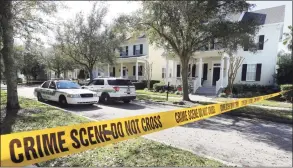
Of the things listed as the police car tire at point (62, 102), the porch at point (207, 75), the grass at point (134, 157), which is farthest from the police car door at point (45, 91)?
the porch at point (207, 75)

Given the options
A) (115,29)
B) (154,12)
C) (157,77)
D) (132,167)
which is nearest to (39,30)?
(115,29)

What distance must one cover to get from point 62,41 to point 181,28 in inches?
529

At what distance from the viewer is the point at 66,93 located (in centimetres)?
1230

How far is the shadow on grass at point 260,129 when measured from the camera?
282 inches

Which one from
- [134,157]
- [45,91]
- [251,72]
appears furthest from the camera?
[251,72]

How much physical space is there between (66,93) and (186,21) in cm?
813

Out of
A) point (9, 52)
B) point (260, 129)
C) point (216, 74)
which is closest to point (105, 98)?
point (9, 52)

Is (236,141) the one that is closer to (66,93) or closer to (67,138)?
(67,138)

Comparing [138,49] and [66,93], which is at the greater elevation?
[138,49]

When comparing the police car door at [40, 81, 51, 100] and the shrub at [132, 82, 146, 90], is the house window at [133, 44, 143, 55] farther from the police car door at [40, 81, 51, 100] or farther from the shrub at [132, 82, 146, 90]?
the police car door at [40, 81, 51, 100]

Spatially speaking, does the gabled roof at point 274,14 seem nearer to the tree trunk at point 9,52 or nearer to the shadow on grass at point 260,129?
the shadow on grass at point 260,129

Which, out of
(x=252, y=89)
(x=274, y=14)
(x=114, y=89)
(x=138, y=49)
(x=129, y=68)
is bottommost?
(x=252, y=89)

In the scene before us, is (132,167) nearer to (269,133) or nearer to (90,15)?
(269,133)

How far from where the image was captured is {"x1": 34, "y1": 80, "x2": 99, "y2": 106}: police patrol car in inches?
479
